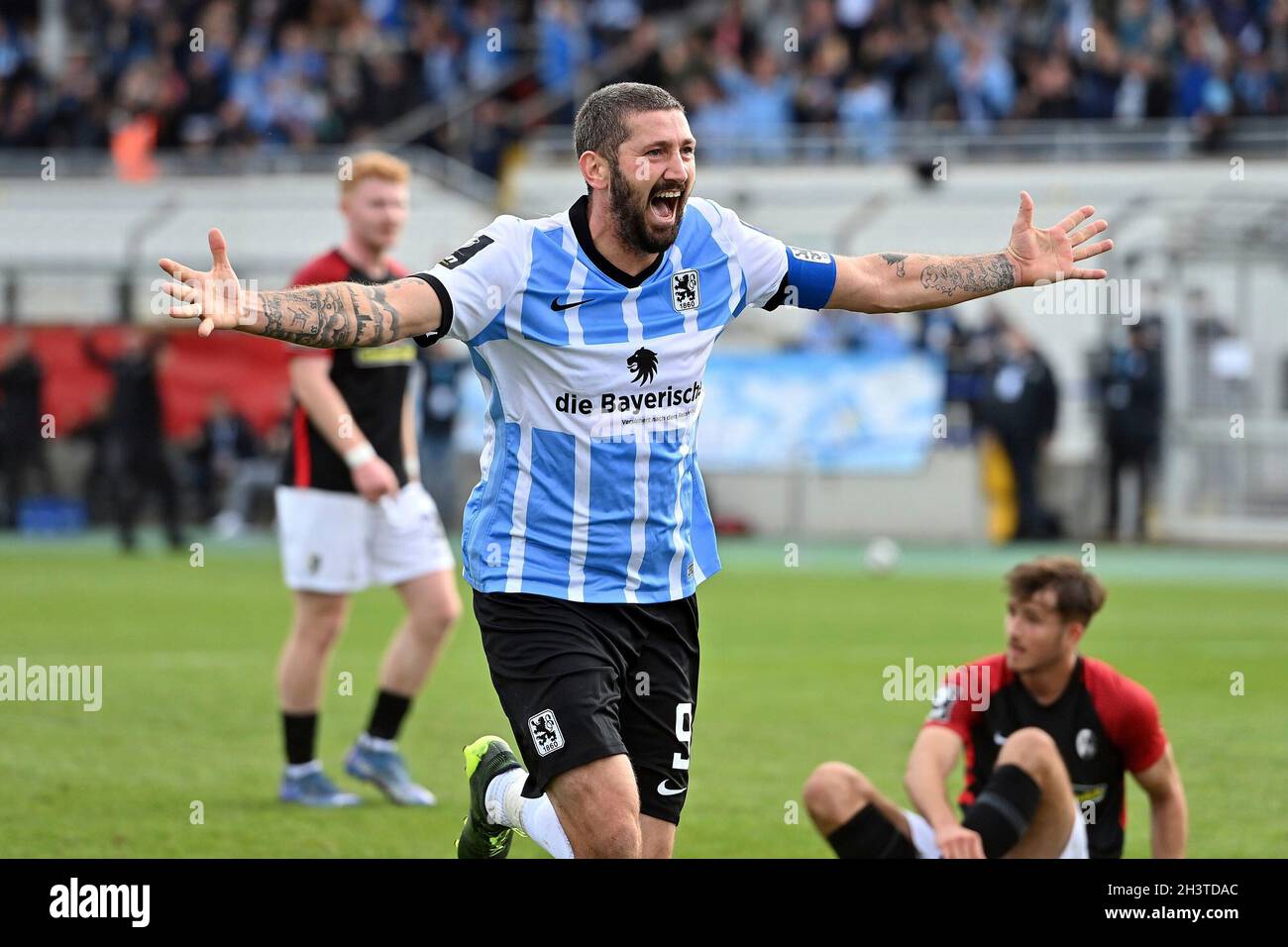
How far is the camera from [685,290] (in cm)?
552

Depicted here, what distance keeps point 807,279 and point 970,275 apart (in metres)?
0.53

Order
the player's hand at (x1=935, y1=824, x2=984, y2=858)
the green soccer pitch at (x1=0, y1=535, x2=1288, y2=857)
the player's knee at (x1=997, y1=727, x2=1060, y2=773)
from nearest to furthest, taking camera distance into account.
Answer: the player's hand at (x1=935, y1=824, x2=984, y2=858) → the player's knee at (x1=997, y1=727, x2=1060, y2=773) → the green soccer pitch at (x1=0, y1=535, x2=1288, y2=857)

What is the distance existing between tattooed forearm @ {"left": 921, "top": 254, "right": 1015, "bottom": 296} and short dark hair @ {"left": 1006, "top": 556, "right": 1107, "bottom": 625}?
1.06 meters

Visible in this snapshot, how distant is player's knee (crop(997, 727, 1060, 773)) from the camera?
5.98m

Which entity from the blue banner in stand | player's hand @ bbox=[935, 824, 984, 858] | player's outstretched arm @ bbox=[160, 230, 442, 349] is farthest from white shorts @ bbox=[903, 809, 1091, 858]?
the blue banner in stand

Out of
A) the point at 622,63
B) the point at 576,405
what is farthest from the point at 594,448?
the point at 622,63

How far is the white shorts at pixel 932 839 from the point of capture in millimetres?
6066

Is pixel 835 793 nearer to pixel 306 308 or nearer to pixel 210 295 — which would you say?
pixel 306 308

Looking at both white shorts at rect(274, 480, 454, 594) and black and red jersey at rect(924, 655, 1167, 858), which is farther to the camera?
white shorts at rect(274, 480, 454, 594)

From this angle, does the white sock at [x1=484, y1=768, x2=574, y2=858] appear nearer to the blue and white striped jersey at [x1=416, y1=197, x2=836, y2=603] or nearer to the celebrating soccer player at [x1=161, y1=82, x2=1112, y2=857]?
the celebrating soccer player at [x1=161, y1=82, x2=1112, y2=857]

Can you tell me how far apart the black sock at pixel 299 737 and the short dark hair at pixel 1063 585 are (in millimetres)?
3226
